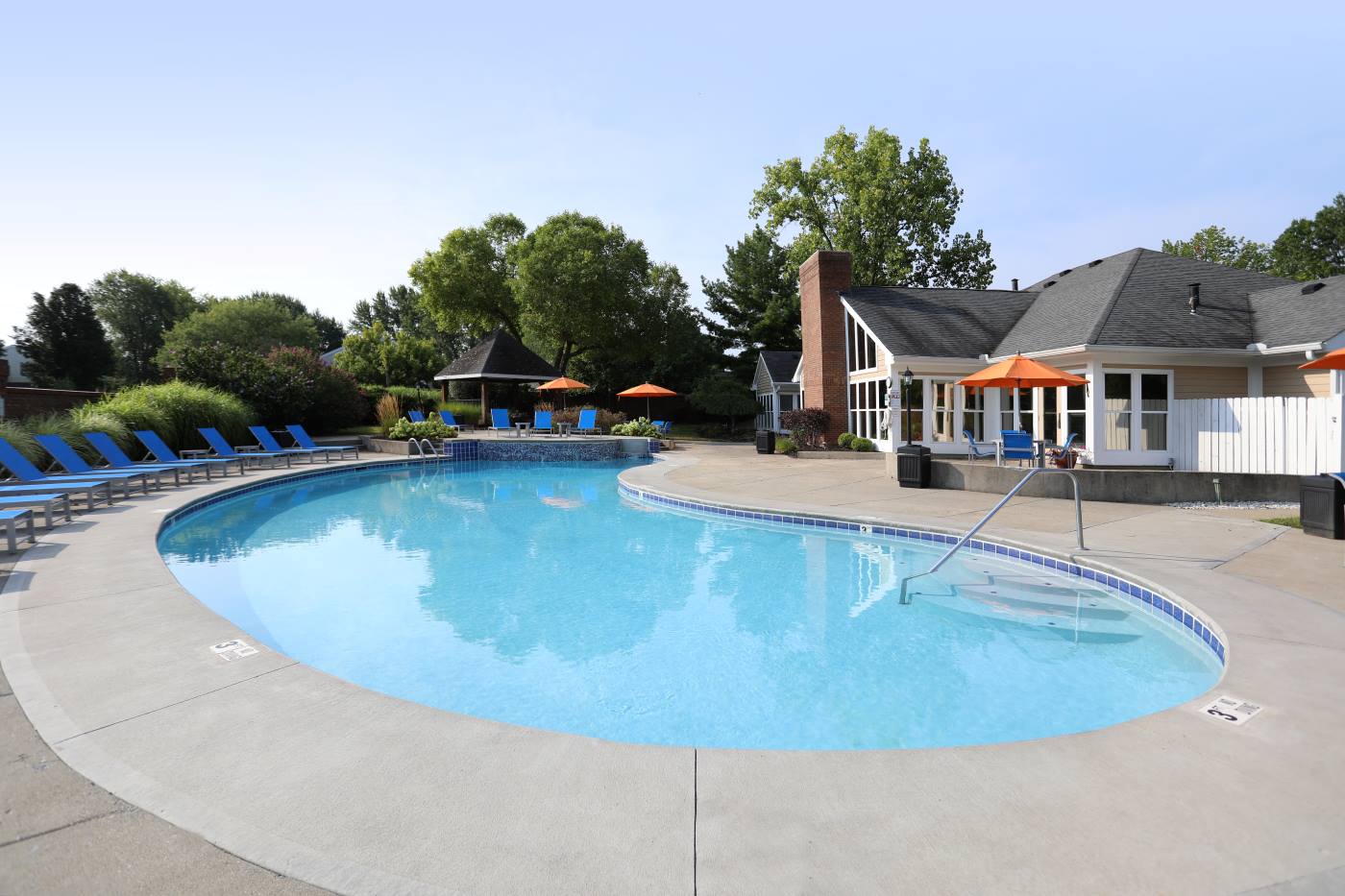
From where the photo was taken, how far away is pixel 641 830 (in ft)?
7.65

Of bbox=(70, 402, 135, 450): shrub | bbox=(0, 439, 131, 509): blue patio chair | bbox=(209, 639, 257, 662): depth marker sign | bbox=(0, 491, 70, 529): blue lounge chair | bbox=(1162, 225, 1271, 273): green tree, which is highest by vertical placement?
bbox=(1162, 225, 1271, 273): green tree

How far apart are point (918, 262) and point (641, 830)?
36.6 meters

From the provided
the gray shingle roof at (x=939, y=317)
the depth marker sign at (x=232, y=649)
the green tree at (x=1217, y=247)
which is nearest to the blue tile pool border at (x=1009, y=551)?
the depth marker sign at (x=232, y=649)

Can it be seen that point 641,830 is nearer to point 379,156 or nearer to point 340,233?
point 379,156

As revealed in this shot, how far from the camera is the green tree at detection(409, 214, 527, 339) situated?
125ft

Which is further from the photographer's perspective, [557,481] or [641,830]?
[557,481]

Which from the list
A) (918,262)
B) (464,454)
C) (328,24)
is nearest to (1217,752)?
(328,24)

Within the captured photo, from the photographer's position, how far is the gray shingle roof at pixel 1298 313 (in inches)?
487

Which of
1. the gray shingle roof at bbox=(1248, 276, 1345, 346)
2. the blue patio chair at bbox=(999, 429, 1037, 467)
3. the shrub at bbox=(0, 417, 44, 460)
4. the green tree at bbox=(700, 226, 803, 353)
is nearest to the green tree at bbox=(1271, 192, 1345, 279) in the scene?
the green tree at bbox=(700, 226, 803, 353)

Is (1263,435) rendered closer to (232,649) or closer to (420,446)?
(232,649)

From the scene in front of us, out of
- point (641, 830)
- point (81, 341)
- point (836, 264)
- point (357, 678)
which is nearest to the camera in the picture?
point (641, 830)

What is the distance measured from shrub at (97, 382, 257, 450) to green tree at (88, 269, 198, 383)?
47101mm

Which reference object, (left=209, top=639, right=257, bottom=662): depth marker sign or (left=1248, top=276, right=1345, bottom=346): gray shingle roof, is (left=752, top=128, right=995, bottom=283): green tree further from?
(left=209, top=639, right=257, bottom=662): depth marker sign

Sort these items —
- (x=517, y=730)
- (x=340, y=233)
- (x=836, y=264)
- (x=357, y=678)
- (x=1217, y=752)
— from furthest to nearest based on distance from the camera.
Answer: (x=836, y=264)
(x=340, y=233)
(x=357, y=678)
(x=517, y=730)
(x=1217, y=752)
